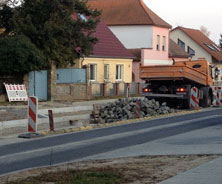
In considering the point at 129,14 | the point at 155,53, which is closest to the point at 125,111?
the point at 155,53

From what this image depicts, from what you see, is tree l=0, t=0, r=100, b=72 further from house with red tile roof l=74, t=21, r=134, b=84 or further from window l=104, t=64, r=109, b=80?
window l=104, t=64, r=109, b=80

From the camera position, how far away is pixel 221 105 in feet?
113

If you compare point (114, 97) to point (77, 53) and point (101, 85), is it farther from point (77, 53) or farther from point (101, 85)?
point (77, 53)

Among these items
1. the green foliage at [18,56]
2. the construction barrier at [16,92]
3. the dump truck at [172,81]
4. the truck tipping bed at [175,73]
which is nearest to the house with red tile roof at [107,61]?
the green foliage at [18,56]

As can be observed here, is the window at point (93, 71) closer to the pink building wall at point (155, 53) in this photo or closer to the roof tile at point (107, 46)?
the roof tile at point (107, 46)

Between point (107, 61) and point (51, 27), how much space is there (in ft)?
40.7

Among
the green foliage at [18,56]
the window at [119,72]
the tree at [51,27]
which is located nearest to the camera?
the green foliage at [18,56]

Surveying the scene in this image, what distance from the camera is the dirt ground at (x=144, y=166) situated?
9.41 meters

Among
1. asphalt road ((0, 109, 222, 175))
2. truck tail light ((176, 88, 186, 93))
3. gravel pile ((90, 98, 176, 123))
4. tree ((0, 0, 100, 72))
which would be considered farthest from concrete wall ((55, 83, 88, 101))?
asphalt road ((0, 109, 222, 175))

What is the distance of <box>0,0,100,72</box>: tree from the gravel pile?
7.87 meters

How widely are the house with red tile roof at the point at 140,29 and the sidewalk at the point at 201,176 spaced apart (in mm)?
43057

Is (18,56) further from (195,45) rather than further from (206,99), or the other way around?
(195,45)

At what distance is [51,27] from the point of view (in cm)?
3266

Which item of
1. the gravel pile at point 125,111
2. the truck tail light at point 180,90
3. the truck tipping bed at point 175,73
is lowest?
the gravel pile at point 125,111
